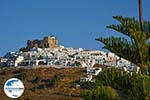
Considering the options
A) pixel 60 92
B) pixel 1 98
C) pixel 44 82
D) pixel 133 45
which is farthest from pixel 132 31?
pixel 44 82

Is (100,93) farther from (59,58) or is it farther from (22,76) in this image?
(59,58)

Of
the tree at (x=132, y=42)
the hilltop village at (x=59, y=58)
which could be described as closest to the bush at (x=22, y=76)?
the hilltop village at (x=59, y=58)

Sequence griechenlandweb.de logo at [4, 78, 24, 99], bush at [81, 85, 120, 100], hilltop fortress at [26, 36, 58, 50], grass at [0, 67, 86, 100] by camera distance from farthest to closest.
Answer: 1. hilltop fortress at [26, 36, 58, 50]
2. grass at [0, 67, 86, 100]
3. griechenlandweb.de logo at [4, 78, 24, 99]
4. bush at [81, 85, 120, 100]

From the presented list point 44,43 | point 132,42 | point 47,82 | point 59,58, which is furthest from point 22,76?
point 132,42

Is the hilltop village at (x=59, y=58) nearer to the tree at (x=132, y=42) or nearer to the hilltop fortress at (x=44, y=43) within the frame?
the hilltop fortress at (x=44, y=43)

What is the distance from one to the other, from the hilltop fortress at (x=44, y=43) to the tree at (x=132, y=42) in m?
102

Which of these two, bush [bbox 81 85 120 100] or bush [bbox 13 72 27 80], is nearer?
bush [bbox 81 85 120 100]

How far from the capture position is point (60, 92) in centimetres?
6750

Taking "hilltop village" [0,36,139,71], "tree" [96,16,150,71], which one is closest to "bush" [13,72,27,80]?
"hilltop village" [0,36,139,71]

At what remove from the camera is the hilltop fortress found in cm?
11288

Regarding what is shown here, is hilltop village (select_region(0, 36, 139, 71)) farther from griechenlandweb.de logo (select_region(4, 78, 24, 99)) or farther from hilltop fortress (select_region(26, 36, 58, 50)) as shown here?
griechenlandweb.de logo (select_region(4, 78, 24, 99))

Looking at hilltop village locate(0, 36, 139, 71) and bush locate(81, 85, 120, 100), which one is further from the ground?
hilltop village locate(0, 36, 139, 71)

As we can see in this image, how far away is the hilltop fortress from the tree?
10188 centimetres

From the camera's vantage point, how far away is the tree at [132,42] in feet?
31.8
